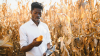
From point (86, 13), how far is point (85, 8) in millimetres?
76

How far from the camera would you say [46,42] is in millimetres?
1035

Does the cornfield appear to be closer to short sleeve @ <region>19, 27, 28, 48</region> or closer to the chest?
the chest

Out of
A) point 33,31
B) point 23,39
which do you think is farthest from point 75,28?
point 23,39

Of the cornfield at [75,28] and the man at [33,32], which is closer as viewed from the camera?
the man at [33,32]

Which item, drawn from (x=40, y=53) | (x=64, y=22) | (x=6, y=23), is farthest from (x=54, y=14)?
(x=6, y=23)

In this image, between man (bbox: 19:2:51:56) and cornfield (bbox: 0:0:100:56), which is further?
cornfield (bbox: 0:0:100:56)

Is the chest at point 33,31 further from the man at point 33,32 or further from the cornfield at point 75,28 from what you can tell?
the cornfield at point 75,28

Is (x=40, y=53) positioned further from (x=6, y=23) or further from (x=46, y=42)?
(x=6, y=23)

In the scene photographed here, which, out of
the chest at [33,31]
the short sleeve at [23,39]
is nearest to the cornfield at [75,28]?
the chest at [33,31]

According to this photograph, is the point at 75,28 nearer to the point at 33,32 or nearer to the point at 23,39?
the point at 33,32

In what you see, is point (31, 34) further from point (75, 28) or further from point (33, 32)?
point (75, 28)

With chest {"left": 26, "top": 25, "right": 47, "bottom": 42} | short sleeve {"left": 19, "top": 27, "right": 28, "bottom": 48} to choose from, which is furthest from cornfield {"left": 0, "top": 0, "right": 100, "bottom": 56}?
short sleeve {"left": 19, "top": 27, "right": 28, "bottom": 48}

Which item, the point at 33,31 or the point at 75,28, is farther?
the point at 75,28

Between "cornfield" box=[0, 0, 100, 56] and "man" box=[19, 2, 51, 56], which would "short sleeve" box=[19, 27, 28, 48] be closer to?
"man" box=[19, 2, 51, 56]
